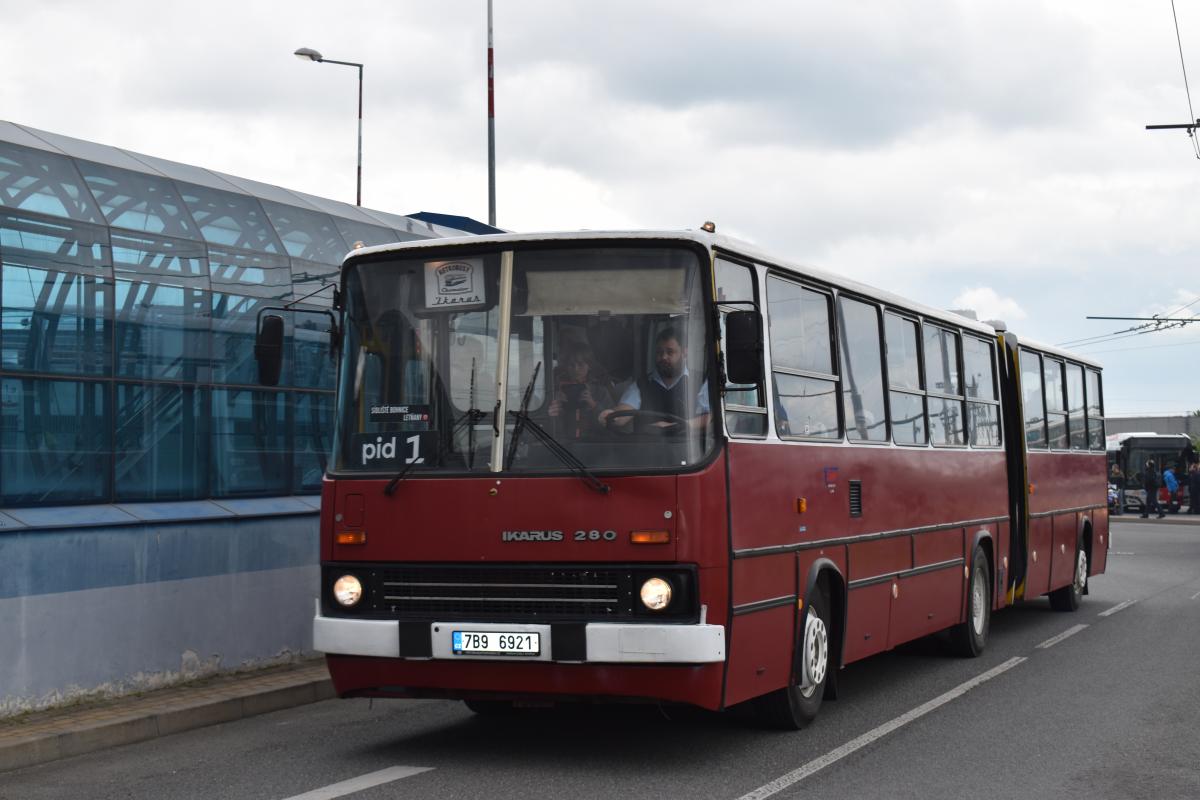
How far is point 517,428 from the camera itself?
8.26 meters

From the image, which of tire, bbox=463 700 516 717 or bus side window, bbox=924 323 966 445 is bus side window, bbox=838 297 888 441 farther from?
tire, bbox=463 700 516 717

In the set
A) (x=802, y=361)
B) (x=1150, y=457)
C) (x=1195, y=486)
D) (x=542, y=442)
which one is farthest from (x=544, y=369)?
(x=1150, y=457)

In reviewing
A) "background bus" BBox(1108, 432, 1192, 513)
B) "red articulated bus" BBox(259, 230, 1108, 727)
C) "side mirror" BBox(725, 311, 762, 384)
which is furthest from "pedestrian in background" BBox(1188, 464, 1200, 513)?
"side mirror" BBox(725, 311, 762, 384)

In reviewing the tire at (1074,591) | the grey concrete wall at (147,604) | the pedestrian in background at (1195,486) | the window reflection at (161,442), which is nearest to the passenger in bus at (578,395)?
the grey concrete wall at (147,604)

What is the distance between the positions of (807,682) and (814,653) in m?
0.21

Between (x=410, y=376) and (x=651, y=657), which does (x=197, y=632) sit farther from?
(x=651, y=657)

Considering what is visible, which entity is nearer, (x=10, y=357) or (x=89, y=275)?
(x=10, y=357)

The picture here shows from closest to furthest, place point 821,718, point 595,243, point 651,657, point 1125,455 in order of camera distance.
A: point 651,657
point 595,243
point 821,718
point 1125,455

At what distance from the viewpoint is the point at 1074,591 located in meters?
18.1

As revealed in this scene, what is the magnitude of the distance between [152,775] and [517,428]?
2774 millimetres

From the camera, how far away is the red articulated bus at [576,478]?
7.94 meters

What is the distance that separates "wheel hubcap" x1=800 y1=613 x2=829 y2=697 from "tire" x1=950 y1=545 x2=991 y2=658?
399 cm

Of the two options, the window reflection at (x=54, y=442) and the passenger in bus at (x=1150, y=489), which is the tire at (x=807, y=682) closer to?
the window reflection at (x=54, y=442)

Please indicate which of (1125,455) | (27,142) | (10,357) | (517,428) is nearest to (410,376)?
(517,428)
